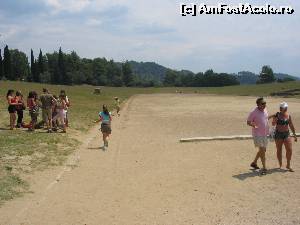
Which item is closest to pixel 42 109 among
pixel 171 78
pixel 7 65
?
pixel 7 65

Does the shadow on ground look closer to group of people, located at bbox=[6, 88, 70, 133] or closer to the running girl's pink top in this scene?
the running girl's pink top

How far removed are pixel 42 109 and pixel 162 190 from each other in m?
10.6

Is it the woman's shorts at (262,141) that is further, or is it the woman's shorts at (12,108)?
the woman's shorts at (12,108)

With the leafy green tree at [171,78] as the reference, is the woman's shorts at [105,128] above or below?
below

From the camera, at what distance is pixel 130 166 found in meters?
12.8

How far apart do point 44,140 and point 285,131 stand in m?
7.99

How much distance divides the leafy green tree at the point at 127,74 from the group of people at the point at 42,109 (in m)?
131

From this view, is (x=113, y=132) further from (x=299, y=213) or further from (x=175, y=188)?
(x=299, y=213)

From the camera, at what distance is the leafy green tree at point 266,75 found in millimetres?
142550

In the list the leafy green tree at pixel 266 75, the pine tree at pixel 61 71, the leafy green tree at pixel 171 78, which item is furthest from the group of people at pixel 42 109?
the leafy green tree at pixel 171 78

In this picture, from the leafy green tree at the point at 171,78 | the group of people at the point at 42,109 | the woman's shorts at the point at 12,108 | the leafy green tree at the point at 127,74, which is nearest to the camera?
the woman's shorts at the point at 12,108

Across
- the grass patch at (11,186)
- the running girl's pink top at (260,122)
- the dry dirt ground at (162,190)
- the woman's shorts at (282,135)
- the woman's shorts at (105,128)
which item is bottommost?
the dry dirt ground at (162,190)

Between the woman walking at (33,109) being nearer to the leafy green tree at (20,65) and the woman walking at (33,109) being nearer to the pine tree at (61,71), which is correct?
the leafy green tree at (20,65)

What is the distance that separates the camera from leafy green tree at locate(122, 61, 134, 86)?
496ft
